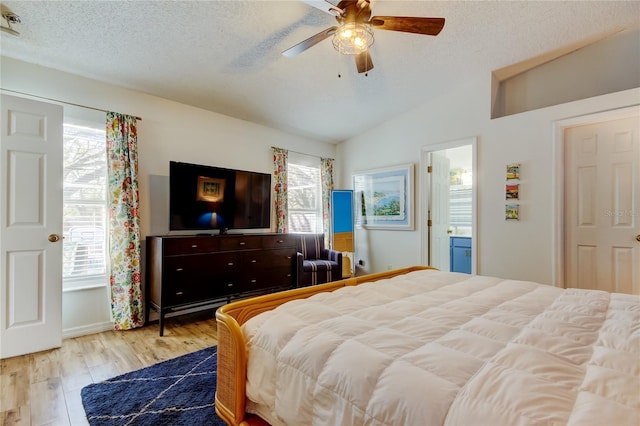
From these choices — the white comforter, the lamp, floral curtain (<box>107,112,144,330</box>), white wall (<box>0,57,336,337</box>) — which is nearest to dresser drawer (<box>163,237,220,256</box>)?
floral curtain (<box>107,112,144,330</box>)

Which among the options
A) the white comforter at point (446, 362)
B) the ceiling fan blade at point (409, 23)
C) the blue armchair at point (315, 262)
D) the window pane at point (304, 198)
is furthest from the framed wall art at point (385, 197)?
the white comforter at point (446, 362)

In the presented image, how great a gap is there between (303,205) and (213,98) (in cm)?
209

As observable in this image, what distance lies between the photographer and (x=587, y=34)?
294 centimetres

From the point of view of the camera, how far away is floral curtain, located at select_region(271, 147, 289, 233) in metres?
4.38

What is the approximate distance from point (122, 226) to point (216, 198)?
3.16 ft

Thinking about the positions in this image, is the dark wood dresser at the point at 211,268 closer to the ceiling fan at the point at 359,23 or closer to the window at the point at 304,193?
the window at the point at 304,193

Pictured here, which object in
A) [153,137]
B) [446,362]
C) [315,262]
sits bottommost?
[315,262]

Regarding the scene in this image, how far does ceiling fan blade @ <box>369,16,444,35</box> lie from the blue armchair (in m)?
2.70

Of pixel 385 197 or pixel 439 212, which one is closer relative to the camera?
pixel 439 212

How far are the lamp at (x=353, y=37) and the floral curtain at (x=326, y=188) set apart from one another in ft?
9.64

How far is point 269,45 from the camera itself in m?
2.73

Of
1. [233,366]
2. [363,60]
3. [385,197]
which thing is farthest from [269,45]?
[385,197]

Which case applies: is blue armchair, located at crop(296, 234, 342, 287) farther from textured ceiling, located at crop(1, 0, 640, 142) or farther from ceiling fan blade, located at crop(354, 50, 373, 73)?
ceiling fan blade, located at crop(354, 50, 373, 73)

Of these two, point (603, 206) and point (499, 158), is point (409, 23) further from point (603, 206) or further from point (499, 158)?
point (603, 206)
